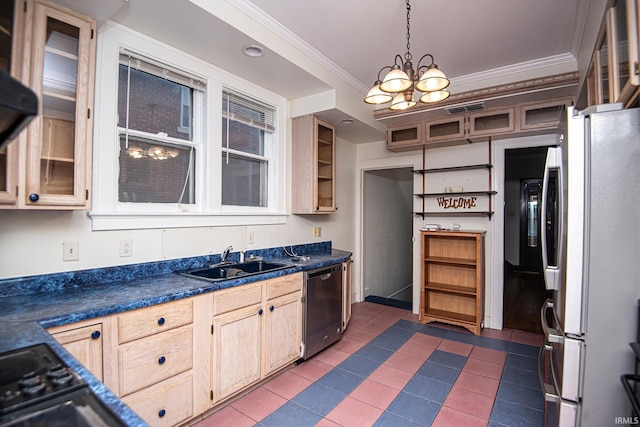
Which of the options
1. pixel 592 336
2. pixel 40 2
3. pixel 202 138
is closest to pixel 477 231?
pixel 592 336

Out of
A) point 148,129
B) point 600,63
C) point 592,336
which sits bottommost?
point 592,336

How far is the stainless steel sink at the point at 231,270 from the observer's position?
2.51 meters

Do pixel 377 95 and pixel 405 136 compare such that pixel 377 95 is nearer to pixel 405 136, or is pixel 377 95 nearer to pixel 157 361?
pixel 405 136

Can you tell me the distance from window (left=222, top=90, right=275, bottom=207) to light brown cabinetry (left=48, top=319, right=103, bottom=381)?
1.63 meters

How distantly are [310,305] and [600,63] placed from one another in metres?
2.67

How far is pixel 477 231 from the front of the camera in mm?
3824

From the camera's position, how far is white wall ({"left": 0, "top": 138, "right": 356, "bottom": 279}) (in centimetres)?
175

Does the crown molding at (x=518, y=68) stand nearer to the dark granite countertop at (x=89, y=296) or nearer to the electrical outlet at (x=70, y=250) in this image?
the dark granite countertop at (x=89, y=296)

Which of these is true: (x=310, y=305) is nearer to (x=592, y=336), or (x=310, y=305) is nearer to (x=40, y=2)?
(x=592, y=336)

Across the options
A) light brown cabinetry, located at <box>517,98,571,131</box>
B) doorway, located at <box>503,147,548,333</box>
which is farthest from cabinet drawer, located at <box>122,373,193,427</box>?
doorway, located at <box>503,147,548,333</box>

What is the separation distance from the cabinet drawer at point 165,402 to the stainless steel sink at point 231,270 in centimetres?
71

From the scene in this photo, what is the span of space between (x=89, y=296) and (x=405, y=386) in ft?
7.53

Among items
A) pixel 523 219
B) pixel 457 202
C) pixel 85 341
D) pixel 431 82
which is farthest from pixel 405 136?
pixel 523 219

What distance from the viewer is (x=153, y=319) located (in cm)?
177
